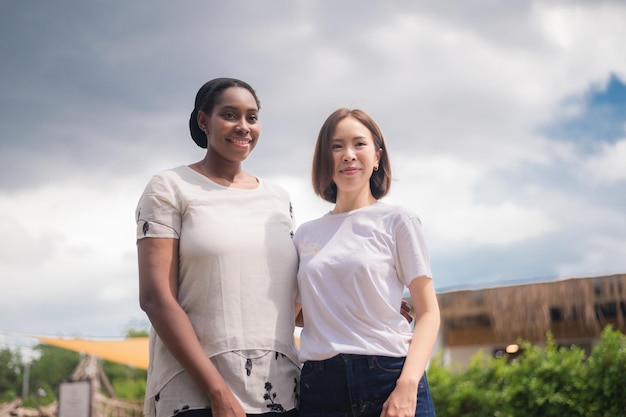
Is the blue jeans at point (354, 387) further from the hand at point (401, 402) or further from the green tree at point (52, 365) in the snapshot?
the green tree at point (52, 365)

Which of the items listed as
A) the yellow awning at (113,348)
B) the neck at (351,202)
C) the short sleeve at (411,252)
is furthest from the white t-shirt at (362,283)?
the yellow awning at (113,348)

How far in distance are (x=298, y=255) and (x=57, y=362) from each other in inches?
1370

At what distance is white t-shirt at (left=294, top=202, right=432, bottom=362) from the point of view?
1.90 m

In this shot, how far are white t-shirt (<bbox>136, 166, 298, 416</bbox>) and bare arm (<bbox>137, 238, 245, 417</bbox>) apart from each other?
0.12 feet

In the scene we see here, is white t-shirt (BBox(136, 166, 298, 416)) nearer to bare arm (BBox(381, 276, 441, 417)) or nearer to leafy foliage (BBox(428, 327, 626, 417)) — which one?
bare arm (BBox(381, 276, 441, 417))

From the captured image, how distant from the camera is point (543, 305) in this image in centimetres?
926

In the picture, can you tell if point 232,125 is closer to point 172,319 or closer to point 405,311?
point 172,319

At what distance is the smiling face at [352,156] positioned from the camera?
2.16 meters

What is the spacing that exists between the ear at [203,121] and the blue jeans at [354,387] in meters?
0.79

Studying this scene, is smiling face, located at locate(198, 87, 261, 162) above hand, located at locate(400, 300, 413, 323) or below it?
above

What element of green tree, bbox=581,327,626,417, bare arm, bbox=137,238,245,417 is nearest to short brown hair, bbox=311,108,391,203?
bare arm, bbox=137,238,245,417

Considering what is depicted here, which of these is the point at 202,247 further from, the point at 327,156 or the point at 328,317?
the point at 327,156

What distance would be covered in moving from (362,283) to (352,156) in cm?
42

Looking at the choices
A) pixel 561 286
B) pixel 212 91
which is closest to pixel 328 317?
pixel 212 91
